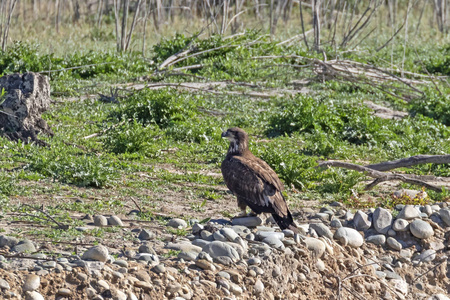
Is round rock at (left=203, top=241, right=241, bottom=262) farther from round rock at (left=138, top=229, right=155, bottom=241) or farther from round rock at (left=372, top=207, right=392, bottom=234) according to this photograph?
round rock at (left=372, top=207, right=392, bottom=234)

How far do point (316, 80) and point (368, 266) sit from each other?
28.3 ft

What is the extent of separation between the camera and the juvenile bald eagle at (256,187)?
5949 mm

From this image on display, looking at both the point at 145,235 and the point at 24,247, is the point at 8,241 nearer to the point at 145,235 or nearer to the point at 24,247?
the point at 24,247

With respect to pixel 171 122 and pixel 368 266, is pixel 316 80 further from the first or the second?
pixel 368 266

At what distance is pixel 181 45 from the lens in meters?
14.8

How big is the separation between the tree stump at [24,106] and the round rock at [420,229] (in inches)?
188

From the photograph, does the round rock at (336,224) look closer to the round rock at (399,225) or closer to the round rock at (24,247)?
the round rock at (399,225)

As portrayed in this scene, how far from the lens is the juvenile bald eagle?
5949 millimetres

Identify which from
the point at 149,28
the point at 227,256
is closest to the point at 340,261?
the point at 227,256

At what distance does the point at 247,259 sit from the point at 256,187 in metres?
0.99

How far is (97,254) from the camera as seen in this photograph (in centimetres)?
470

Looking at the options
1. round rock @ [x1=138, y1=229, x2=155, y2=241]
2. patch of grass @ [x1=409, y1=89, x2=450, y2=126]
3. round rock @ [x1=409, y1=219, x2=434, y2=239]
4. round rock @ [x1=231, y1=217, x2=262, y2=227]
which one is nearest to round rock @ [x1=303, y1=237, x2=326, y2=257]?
round rock @ [x1=231, y1=217, x2=262, y2=227]

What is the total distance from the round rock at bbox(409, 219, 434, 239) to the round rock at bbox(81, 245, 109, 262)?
3153 millimetres

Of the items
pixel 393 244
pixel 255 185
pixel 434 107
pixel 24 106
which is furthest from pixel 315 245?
pixel 434 107
